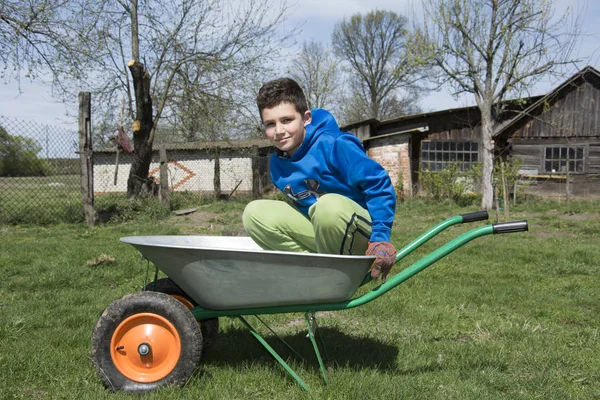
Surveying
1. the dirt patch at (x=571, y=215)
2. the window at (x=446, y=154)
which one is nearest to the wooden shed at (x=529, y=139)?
Answer: the window at (x=446, y=154)

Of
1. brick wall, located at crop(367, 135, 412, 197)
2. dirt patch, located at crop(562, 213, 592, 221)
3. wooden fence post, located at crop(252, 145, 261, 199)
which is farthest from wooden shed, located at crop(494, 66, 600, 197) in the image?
wooden fence post, located at crop(252, 145, 261, 199)

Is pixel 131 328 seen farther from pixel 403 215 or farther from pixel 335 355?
pixel 403 215

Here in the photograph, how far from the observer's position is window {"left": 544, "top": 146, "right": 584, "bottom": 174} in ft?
51.3

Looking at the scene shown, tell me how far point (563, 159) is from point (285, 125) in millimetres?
15972

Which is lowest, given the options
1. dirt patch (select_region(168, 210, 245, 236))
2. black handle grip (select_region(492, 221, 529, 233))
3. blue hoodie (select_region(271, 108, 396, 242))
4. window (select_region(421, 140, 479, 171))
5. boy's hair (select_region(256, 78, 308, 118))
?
dirt patch (select_region(168, 210, 245, 236))

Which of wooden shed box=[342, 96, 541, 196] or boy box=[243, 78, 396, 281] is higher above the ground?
wooden shed box=[342, 96, 541, 196]

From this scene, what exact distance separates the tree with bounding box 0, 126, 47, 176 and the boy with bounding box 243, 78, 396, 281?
7.32m

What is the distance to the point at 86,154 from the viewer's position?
330 inches

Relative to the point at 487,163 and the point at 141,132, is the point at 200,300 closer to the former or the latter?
the point at 141,132

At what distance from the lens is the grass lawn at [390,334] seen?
2.28 meters

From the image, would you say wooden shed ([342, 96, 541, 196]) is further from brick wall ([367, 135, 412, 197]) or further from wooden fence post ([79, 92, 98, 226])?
wooden fence post ([79, 92, 98, 226])

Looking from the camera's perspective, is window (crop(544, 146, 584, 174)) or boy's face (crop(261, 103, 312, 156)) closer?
boy's face (crop(261, 103, 312, 156))

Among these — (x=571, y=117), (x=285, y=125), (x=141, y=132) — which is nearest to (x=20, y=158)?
(x=141, y=132)

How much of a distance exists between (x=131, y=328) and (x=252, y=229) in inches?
30.9
